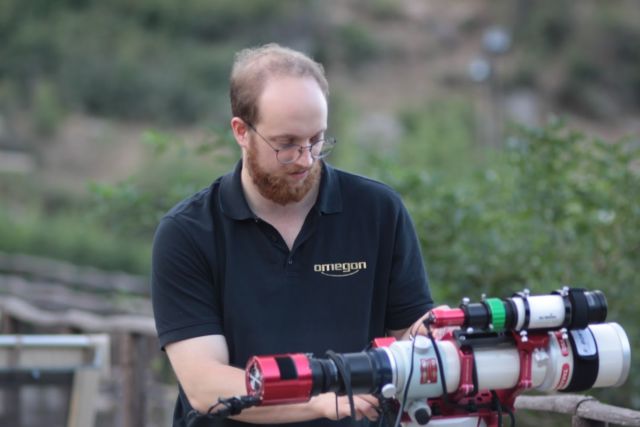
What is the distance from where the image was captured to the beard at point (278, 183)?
9.66ft

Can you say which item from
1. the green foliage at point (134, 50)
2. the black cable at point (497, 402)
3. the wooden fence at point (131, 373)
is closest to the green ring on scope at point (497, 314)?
the black cable at point (497, 402)

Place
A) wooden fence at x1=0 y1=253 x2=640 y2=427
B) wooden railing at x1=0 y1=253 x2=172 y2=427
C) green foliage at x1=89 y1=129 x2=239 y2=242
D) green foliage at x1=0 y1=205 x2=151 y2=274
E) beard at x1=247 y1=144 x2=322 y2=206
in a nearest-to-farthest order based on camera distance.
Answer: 1. beard at x1=247 y1=144 x2=322 y2=206
2. wooden fence at x1=0 y1=253 x2=640 y2=427
3. wooden railing at x1=0 y1=253 x2=172 y2=427
4. green foliage at x1=89 y1=129 x2=239 y2=242
5. green foliage at x1=0 y1=205 x2=151 y2=274

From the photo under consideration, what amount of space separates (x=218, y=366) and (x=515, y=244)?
3.64 m

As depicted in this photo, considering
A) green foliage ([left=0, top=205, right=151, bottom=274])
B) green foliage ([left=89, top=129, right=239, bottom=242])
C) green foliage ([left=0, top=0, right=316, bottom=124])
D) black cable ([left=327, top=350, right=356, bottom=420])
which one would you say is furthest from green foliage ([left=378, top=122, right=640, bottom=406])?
green foliage ([left=0, top=0, right=316, bottom=124])

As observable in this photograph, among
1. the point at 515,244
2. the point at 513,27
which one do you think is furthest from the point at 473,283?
the point at 513,27

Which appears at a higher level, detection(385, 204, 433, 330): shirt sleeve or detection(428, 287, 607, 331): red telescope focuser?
detection(385, 204, 433, 330): shirt sleeve

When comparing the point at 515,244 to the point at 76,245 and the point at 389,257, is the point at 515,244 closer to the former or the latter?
the point at 389,257

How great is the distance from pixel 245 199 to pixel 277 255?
183 mm

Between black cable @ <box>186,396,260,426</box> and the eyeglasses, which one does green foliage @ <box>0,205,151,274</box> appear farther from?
black cable @ <box>186,396,260,426</box>

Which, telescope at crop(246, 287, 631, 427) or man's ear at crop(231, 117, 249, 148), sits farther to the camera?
man's ear at crop(231, 117, 249, 148)

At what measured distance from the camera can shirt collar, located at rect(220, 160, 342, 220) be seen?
302 cm

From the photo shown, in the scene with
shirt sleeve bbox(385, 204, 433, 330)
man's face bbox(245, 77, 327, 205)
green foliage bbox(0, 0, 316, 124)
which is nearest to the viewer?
man's face bbox(245, 77, 327, 205)

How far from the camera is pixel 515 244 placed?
6.20 metres

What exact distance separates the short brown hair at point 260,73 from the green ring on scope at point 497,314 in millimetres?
711
